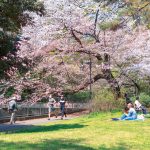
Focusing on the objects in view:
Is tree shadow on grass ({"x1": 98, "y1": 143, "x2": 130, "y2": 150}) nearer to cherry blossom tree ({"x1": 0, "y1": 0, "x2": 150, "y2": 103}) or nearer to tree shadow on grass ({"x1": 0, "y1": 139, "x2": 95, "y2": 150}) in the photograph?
tree shadow on grass ({"x1": 0, "y1": 139, "x2": 95, "y2": 150})

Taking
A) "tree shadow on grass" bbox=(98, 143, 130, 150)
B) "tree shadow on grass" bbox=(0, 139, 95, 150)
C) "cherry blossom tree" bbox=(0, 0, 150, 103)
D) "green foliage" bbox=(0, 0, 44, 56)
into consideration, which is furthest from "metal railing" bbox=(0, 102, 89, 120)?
"tree shadow on grass" bbox=(98, 143, 130, 150)

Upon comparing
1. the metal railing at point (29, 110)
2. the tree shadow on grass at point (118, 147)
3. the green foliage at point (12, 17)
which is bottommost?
the tree shadow on grass at point (118, 147)

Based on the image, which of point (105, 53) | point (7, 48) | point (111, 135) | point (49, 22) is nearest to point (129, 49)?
point (105, 53)

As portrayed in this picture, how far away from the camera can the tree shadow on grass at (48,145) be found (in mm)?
11586

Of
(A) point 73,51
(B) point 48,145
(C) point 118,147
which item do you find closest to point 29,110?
(A) point 73,51

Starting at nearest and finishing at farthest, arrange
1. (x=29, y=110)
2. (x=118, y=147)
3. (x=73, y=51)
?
(x=118, y=147)
(x=29, y=110)
(x=73, y=51)

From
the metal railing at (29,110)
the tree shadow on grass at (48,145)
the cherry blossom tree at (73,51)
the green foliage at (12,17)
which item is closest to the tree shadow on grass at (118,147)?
the tree shadow on grass at (48,145)

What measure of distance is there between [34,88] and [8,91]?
2082 mm

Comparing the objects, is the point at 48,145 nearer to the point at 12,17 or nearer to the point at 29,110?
the point at 12,17

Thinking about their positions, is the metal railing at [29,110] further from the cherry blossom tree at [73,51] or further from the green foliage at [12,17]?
the green foliage at [12,17]

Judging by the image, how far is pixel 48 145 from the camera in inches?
480

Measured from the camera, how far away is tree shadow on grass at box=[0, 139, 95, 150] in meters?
11.6

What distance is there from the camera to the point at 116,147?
1198 centimetres

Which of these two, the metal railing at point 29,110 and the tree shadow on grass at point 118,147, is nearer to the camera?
the tree shadow on grass at point 118,147
